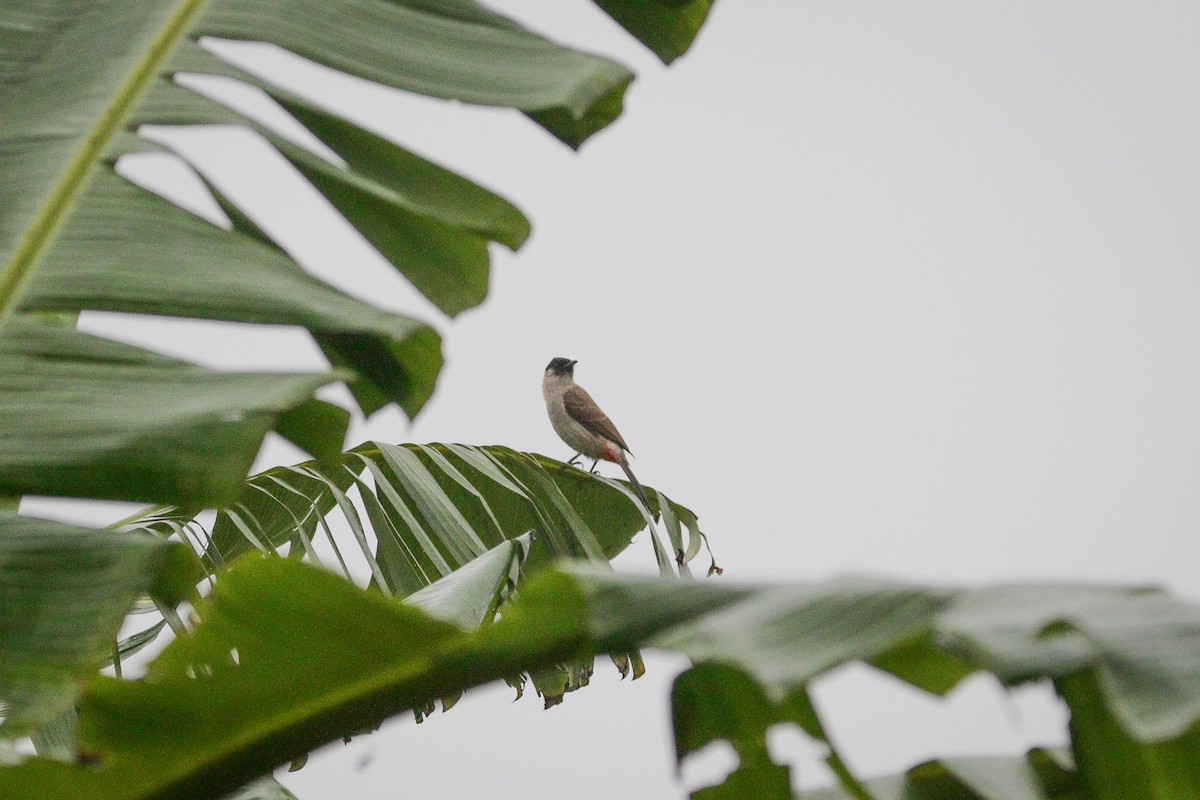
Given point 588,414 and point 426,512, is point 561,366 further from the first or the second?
point 426,512

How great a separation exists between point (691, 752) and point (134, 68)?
1171 millimetres

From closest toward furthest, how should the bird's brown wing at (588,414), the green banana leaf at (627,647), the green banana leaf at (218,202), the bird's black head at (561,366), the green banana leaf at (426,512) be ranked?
the green banana leaf at (627,647) < the green banana leaf at (218,202) < the green banana leaf at (426,512) < the bird's brown wing at (588,414) < the bird's black head at (561,366)

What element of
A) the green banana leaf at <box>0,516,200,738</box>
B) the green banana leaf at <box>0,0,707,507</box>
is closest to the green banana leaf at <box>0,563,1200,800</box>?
the green banana leaf at <box>0,516,200,738</box>

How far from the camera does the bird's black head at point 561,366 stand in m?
9.20

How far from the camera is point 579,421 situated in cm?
873

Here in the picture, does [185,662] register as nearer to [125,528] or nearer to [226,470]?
[226,470]

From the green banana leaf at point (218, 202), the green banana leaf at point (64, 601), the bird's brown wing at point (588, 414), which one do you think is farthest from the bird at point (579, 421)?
the green banana leaf at point (64, 601)

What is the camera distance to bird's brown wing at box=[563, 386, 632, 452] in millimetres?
8461

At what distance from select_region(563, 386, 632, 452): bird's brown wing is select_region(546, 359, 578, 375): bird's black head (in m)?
0.25

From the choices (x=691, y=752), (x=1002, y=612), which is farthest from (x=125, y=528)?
(x=1002, y=612)

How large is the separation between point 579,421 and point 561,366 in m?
0.67

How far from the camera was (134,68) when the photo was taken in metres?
1.55

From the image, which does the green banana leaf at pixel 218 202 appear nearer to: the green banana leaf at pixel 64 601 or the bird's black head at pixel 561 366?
the green banana leaf at pixel 64 601

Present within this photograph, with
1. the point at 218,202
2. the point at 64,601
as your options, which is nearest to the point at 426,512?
the point at 218,202
